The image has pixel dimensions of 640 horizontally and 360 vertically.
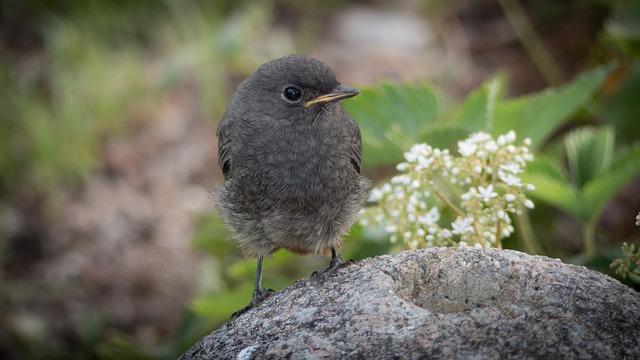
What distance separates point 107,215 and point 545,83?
3.67 meters

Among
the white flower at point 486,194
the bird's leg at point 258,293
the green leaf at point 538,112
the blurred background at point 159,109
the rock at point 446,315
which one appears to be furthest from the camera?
the blurred background at point 159,109

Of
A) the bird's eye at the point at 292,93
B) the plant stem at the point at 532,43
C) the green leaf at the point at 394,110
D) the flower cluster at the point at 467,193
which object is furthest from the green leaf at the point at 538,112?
the plant stem at the point at 532,43

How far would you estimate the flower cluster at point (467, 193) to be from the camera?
3201 mm

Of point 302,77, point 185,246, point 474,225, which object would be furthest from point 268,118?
point 185,246

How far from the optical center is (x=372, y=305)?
2797 mm

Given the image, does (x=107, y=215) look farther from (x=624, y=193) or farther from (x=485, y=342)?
(x=485, y=342)

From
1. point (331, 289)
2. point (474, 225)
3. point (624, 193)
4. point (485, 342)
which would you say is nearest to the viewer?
point (485, 342)

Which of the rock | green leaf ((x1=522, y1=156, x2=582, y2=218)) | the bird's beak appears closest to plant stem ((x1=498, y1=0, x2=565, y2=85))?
green leaf ((x1=522, y1=156, x2=582, y2=218))

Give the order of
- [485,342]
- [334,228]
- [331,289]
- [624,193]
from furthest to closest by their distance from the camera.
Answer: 1. [624,193]
2. [334,228]
3. [331,289]
4. [485,342]

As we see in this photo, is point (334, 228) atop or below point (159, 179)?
below

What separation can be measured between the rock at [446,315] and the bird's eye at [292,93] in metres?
0.98

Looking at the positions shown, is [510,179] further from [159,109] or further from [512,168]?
[159,109]

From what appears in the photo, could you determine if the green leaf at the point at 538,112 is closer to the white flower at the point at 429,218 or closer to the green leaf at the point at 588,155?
the green leaf at the point at 588,155

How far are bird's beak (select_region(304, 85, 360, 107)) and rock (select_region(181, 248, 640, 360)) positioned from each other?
837 millimetres
